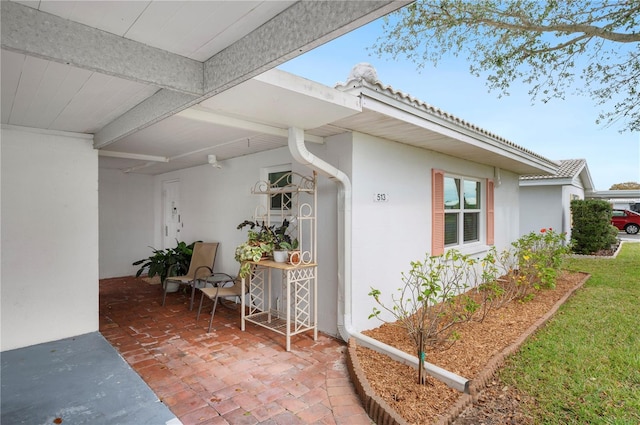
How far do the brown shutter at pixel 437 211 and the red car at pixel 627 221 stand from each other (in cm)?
1937

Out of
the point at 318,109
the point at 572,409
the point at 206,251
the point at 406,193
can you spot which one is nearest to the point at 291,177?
the point at 406,193

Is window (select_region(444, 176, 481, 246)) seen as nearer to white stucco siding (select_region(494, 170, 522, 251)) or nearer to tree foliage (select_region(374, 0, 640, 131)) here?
white stucco siding (select_region(494, 170, 522, 251))

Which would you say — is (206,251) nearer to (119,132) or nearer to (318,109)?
(119,132)

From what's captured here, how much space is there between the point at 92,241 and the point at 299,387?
3319 mm

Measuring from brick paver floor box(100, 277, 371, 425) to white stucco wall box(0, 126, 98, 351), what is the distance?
2.19 ft

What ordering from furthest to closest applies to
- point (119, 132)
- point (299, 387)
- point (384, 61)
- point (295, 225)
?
1. point (384, 61)
2. point (295, 225)
3. point (119, 132)
4. point (299, 387)

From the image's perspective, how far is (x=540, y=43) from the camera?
6594 millimetres

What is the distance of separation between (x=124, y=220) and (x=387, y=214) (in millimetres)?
6820

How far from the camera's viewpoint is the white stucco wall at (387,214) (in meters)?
4.31

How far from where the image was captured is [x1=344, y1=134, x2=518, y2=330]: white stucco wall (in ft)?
14.1

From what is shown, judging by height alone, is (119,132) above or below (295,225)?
above

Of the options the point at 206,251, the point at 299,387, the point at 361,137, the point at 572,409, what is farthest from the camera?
the point at 206,251

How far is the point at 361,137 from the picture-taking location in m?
4.31

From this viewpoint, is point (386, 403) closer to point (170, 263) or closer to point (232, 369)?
point (232, 369)
